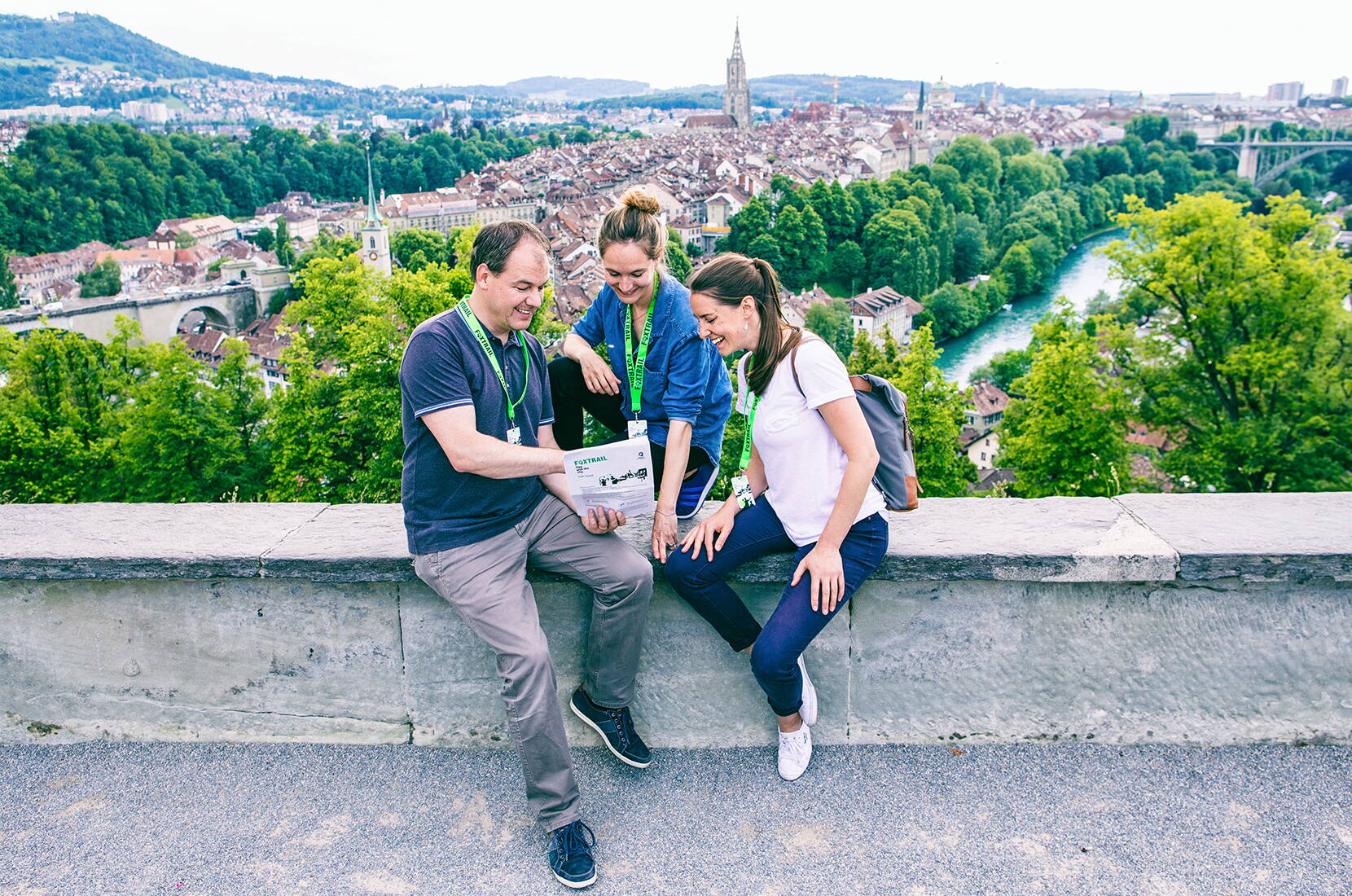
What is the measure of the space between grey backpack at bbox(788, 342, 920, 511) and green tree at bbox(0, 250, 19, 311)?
171 feet

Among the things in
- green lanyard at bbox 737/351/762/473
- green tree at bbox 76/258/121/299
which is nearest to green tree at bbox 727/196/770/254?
green tree at bbox 76/258/121/299

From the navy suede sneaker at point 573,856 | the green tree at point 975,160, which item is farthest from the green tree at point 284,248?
the navy suede sneaker at point 573,856

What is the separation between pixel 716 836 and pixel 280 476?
39.7 ft

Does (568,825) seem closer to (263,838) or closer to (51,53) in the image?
(263,838)

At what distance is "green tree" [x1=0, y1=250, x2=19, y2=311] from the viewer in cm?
4566

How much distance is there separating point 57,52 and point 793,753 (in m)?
217

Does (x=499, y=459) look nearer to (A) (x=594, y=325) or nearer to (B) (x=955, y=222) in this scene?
(A) (x=594, y=325)

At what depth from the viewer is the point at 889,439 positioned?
2.01 meters

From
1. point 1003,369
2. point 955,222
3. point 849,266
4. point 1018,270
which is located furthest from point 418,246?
point 1003,369

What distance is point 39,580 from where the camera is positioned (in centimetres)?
215

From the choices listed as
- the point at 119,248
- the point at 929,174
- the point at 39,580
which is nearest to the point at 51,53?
the point at 119,248

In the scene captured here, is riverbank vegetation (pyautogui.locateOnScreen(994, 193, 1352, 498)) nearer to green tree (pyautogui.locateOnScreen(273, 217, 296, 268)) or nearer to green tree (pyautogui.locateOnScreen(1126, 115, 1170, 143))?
green tree (pyautogui.locateOnScreen(273, 217, 296, 268))

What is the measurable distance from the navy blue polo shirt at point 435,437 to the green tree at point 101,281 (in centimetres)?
5429

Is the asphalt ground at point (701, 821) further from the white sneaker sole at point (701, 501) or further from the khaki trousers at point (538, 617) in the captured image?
the white sneaker sole at point (701, 501)
